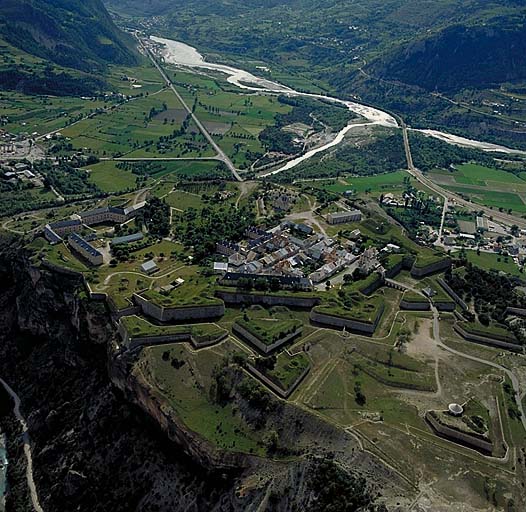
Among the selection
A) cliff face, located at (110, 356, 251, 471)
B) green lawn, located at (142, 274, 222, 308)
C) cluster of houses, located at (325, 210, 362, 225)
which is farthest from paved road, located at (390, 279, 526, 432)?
cliff face, located at (110, 356, 251, 471)

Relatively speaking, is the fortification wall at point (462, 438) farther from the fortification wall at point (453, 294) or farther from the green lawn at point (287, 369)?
the fortification wall at point (453, 294)

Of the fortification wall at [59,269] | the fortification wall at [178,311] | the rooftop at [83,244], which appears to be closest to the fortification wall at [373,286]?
the fortification wall at [178,311]

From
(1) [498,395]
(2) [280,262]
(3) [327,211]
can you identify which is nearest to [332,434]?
(1) [498,395]

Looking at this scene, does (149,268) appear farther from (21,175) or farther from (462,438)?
(21,175)

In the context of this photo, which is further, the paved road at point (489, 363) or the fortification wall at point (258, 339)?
the fortification wall at point (258, 339)

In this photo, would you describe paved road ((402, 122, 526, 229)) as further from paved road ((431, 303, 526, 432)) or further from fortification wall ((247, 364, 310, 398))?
fortification wall ((247, 364, 310, 398))

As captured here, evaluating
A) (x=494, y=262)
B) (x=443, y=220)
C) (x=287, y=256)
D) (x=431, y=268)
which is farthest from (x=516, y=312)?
(x=443, y=220)

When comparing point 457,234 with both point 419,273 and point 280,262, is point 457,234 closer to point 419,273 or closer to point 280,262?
point 419,273
